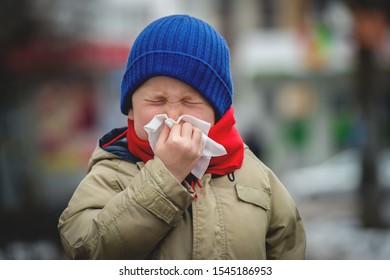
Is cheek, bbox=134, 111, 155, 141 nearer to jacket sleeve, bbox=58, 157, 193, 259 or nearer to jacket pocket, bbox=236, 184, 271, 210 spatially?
jacket sleeve, bbox=58, 157, 193, 259

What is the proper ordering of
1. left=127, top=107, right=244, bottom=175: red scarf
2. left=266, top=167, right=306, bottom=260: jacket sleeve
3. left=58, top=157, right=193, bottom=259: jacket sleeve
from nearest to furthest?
left=58, top=157, right=193, bottom=259: jacket sleeve, left=127, top=107, right=244, bottom=175: red scarf, left=266, top=167, right=306, bottom=260: jacket sleeve

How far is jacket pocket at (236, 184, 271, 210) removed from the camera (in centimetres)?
166

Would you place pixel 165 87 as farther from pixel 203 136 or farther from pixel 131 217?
pixel 131 217

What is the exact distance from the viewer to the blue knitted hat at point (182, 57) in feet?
5.19

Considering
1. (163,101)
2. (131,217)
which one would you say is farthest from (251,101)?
(131,217)

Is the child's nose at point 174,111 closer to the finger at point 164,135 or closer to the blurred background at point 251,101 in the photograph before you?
the finger at point 164,135

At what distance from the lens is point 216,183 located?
5.50ft

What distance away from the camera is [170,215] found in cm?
152

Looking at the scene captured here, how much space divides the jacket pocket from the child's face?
0.20 meters

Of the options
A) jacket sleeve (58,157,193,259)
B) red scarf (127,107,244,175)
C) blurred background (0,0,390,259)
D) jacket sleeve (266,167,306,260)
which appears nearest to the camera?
jacket sleeve (58,157,193,259)

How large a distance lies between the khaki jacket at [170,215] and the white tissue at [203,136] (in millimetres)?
53

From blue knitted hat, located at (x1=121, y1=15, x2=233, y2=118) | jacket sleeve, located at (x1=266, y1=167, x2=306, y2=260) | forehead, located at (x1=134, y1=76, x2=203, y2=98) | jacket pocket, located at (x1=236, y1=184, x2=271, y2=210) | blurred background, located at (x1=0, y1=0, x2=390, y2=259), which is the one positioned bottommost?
blurred background, located at (x1=0, y1=0, x2=390, y2=259)

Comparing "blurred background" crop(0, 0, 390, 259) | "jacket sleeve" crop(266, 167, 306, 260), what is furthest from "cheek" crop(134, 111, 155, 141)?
"blurred background" crop(0, 0, 390, 259)
